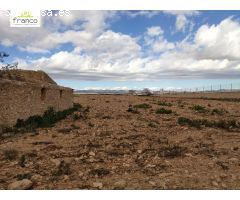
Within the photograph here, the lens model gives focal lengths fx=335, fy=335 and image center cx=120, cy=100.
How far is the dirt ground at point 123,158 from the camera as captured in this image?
17.5 ft

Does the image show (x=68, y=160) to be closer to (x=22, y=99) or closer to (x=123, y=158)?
(x=123, y=158)

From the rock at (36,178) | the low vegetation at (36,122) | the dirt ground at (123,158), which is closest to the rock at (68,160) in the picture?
the dirt ground at (123,158)

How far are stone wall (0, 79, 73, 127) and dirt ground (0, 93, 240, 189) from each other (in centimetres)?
96

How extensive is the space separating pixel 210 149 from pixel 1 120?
6.00 metres

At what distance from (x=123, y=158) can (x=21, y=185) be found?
7.71 feet

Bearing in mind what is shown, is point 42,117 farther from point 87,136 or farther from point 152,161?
point 152,161

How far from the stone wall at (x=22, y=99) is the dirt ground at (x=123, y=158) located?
96 centimetres

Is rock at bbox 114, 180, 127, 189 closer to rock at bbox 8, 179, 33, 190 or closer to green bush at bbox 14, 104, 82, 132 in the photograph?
rock at bbox 8, 179, 33, 190

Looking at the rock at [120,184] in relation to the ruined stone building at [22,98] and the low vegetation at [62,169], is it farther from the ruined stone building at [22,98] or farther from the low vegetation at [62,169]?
the ruined stone building at [22,98]

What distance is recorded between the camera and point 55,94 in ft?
47.3

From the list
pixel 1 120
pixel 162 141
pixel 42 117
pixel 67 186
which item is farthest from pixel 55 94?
pixel 67 186

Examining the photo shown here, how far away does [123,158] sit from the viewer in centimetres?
680

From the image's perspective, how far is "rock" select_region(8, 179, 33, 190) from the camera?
4.99 meters
